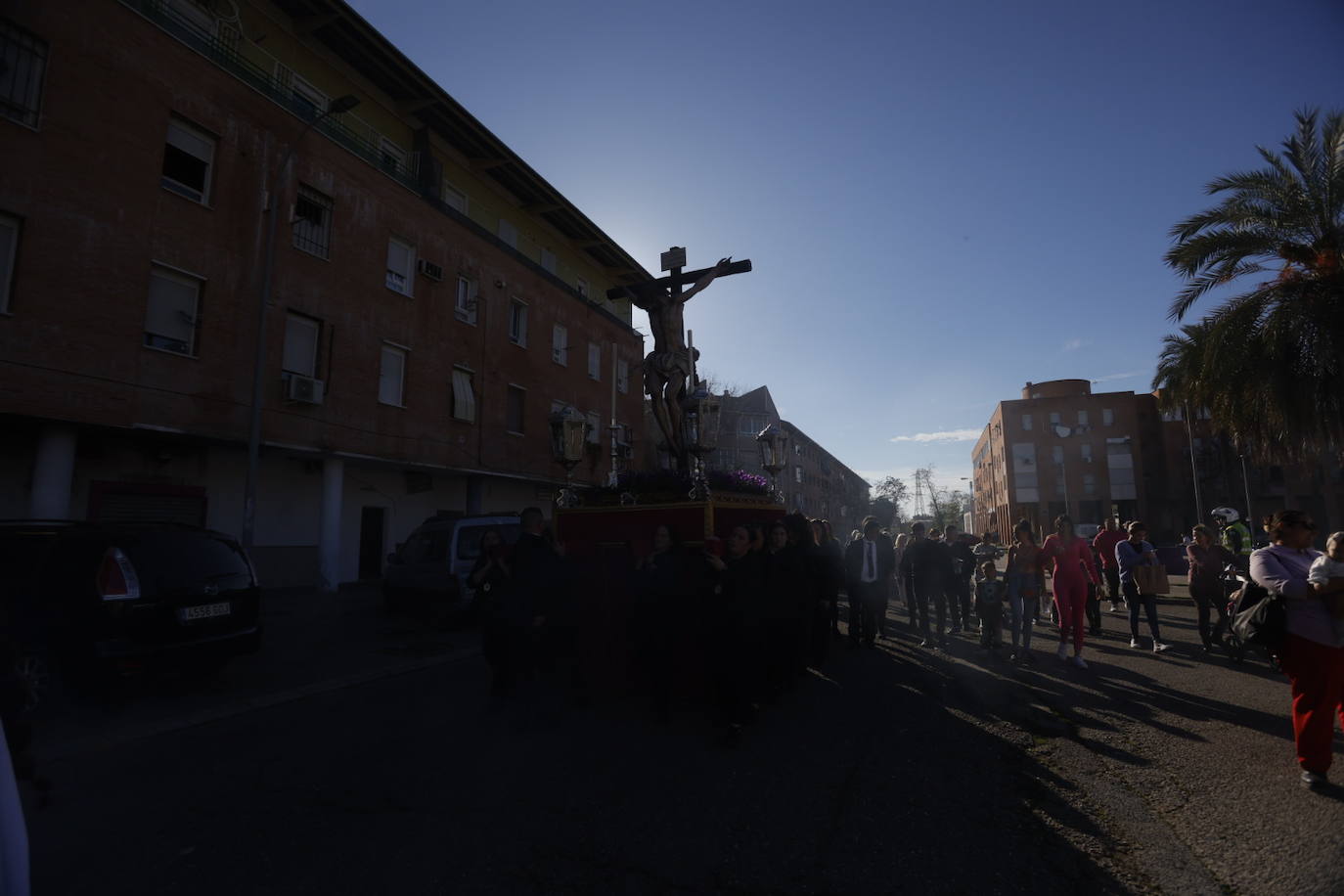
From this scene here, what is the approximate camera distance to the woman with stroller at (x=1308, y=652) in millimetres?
4055

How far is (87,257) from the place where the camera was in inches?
431

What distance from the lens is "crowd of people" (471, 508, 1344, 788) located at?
427 centimetres

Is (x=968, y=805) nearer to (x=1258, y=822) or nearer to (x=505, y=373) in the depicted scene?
(x=1258, y=822)

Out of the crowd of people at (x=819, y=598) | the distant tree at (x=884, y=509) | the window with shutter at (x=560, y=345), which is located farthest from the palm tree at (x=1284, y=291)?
the distant tree at (x=884, y=509)

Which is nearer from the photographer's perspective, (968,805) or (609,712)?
(968,805)

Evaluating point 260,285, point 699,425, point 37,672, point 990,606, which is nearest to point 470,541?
point 699,425

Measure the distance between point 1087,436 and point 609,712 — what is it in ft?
201

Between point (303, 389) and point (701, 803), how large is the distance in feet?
44.9

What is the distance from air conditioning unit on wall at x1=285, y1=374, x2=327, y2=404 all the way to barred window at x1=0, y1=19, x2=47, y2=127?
5.67 metres

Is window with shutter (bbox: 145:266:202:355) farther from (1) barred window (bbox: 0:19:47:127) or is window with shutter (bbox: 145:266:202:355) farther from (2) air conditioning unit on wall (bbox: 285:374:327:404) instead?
(1) barred window (bbox: 0:19:47:127)

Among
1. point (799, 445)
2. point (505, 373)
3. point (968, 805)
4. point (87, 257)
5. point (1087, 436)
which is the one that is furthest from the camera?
point (799, 445)

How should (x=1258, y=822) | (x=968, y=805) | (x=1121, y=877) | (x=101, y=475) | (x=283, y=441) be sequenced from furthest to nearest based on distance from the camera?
(x=283, y=441), (x=101, y=475), (x=968, y=805), (x=1258, y=822), (x=1121, y=877)

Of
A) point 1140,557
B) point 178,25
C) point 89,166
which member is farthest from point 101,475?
point 1140,557

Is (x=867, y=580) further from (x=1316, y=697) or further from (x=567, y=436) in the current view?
(x=1316, y=697)
